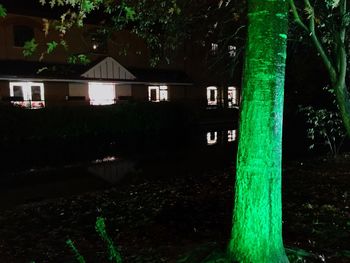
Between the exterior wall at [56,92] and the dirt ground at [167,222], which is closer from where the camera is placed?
the dirt ground at [167,222]

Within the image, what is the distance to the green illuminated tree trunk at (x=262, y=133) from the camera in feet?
11.8

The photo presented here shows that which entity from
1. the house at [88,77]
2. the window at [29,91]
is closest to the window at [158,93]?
the house at [88,77]

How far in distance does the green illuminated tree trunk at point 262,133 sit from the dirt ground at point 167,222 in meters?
0.66

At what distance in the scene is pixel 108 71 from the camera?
92.7 feet

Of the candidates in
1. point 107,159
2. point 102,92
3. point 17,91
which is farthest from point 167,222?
point 102,92

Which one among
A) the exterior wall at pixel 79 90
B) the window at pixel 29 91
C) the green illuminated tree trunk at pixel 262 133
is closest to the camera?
the green illuminated tree trunk at pixel 262 133

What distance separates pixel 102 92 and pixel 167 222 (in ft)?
82.0

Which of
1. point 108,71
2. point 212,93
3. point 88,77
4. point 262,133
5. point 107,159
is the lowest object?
point 107,159

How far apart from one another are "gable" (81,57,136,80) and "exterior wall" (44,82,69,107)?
1.72 m

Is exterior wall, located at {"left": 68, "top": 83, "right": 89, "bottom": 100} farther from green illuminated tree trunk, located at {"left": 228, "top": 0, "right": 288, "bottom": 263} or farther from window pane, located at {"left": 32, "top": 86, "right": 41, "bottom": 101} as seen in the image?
green illuminated tree trunk, located at {"left": 228, "top": 0, "right": 288, "bottom": 263}

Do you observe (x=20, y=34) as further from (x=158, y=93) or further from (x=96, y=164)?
(x=96, y=164)

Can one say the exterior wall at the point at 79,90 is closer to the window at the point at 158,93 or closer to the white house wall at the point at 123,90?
the white house wall at the point at 123,90

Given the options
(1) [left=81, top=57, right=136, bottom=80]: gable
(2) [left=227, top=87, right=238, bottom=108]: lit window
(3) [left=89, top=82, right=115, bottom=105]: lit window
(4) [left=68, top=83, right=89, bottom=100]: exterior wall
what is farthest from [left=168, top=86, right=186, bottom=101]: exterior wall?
(4) [left=68, top=83, right=89, bottom=100]: exterior wall

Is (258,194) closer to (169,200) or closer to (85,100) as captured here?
(169,200)
